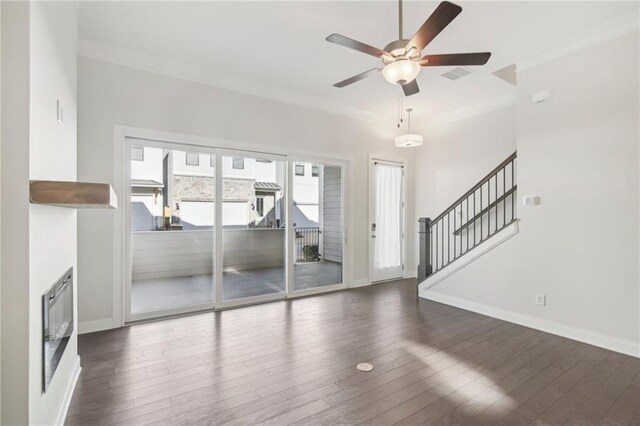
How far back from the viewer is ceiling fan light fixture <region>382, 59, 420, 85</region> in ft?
8.30

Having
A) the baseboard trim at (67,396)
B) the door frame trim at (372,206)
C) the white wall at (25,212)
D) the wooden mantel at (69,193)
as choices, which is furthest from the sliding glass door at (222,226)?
the wooden mantel at (69,193)

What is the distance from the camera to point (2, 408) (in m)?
1.38

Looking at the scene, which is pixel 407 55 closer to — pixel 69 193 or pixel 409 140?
pixel 69 193

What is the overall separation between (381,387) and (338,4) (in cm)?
347

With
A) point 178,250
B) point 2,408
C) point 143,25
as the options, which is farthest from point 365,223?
point 2,408

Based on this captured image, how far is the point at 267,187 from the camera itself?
5113 millimetres

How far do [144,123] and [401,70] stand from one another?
10.6 feet

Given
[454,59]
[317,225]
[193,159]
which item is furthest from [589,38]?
[193,159]

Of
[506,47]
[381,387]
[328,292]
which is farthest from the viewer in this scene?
[328,292]

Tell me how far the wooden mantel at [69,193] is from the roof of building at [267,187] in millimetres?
3383

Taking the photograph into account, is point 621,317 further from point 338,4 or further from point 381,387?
point 338,4

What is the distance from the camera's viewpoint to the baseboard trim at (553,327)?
314 cm

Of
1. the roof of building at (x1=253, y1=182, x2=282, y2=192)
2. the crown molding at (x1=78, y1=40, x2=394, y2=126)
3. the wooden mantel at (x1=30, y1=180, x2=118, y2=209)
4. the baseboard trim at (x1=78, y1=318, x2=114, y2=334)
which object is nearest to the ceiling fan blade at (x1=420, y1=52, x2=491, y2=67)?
the wooden mantel at (x1=30, y1=180, x2=118, y2=209)

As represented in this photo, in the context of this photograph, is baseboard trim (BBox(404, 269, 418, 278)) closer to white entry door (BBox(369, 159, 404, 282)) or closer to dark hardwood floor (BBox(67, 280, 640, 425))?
white entry door (BBox(369, 159, 404, 282))
